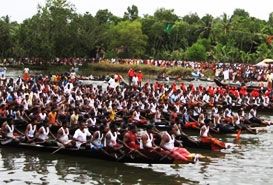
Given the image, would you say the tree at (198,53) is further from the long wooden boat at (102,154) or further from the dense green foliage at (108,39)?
the long wooden boat at (102,154)

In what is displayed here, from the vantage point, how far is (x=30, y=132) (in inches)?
838

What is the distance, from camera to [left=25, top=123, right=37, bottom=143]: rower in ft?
68.5

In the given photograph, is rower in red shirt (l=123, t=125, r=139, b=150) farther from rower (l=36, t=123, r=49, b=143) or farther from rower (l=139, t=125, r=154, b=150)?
rower (l=36, t=123, r=49, b=143)

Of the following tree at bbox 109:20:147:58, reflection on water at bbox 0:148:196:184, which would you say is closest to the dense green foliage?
tree at bbox 109:20:147:58

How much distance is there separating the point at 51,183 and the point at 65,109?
8531mm

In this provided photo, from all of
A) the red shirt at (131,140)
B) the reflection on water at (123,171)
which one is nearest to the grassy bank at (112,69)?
the reflection on water at (123,171)

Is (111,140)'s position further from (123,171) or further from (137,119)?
(137,119)

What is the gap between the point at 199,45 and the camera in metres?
71.2

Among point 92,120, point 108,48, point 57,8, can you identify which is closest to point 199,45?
point 108,48

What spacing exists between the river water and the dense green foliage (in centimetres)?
4731

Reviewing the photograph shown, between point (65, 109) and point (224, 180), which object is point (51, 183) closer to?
point (224, 180)

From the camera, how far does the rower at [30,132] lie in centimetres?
2089

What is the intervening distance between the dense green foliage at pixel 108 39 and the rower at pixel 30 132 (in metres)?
47.5

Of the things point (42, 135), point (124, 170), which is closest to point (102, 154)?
point (124, 170)
